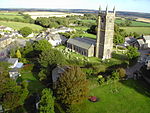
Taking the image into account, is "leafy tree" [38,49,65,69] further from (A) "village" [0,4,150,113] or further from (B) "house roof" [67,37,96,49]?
(B) "house roof" [67,37,96,49]

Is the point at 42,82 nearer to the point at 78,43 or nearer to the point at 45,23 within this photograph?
the point at 78,43

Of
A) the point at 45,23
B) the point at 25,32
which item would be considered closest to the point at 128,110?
the point at 25,32

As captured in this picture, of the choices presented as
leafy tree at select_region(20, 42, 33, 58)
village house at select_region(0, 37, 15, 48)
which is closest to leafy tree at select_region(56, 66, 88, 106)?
leafy tree at select_region(20, 42, 33, 58)

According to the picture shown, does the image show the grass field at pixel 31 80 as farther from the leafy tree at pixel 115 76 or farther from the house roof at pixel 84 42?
the house roof at pixel 84 42

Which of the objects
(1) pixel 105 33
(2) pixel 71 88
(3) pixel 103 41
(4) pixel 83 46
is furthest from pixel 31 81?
(1) pixel 105 33

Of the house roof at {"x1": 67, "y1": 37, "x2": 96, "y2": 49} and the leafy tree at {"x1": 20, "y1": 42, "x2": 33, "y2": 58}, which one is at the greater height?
the house roof at {"x1": 67, "y1": 37, "x2": 96, "y2": 49}

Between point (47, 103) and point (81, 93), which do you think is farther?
point (81, 93)
